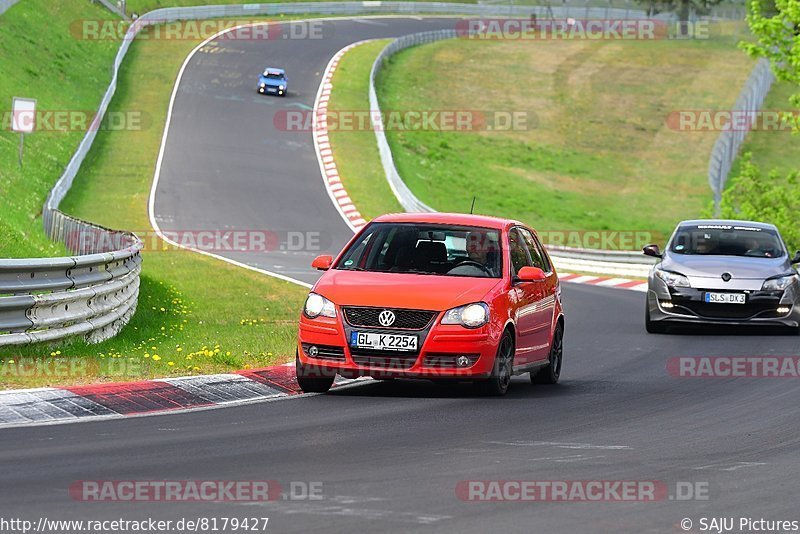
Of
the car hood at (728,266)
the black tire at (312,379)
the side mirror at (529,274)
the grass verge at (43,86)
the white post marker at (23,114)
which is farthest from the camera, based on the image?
the grass verge at (43,86)

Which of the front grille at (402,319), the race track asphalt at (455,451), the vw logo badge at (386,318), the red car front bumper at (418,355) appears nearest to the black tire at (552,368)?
the race track asphalt at (455,451)

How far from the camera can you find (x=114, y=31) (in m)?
71.8

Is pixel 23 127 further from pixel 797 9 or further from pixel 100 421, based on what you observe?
pixel 100 421

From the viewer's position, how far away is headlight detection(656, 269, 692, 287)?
20.3m

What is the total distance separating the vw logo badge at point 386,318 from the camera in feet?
40.4

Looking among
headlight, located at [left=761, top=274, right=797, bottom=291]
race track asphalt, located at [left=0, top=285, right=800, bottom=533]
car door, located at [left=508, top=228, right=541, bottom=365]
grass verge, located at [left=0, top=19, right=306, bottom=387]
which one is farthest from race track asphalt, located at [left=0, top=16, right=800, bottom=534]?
headlight, located at [left=761, top=274, right=797, bottom=291]

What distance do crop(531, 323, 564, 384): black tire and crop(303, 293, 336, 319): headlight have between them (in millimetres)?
2791

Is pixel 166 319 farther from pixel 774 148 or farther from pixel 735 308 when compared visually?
pixel 774 148

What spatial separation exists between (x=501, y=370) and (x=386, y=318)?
1227mm

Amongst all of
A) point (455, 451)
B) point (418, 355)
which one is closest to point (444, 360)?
point (418, 355)

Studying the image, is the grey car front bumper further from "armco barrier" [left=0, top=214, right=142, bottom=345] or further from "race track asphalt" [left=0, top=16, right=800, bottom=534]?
"armco barrier" [left=0, top=214, right=142, bottom=345]

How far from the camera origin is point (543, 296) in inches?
555

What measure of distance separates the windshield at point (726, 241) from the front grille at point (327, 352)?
9815mm

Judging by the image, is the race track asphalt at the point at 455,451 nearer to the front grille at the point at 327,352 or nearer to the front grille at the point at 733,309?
the front grille at the point at 327,352
